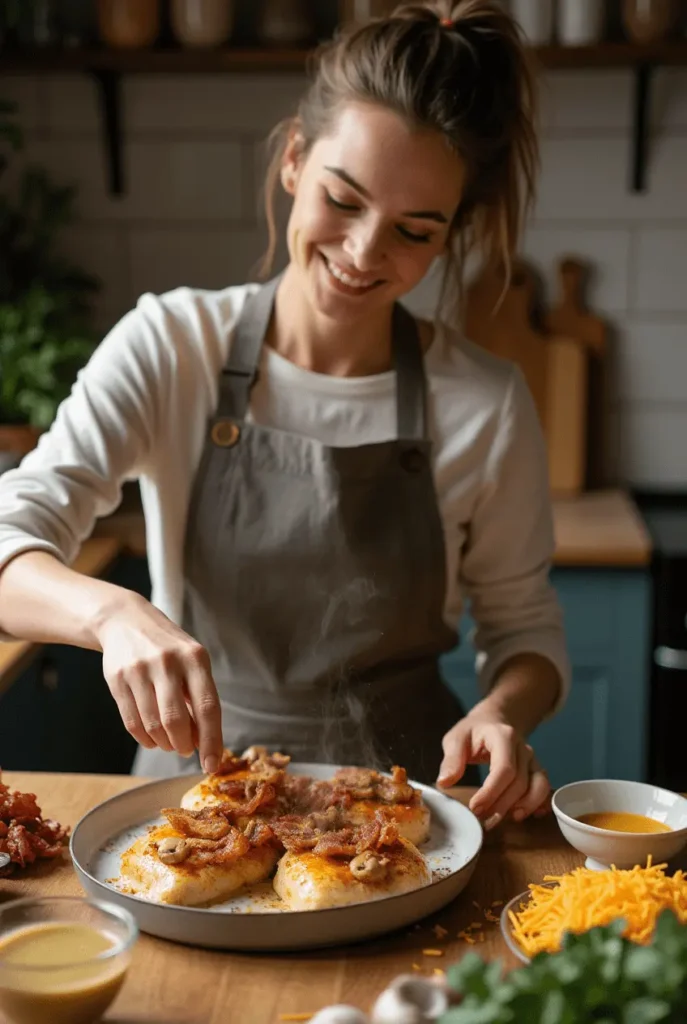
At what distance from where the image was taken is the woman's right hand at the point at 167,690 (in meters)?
1.22

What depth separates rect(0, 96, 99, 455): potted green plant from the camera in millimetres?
2604

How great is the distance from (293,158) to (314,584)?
590 mm

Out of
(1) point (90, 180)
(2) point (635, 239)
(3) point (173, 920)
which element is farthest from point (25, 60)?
(3) point (173, 920)

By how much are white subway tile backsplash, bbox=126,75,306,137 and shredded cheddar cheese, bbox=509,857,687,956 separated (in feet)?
7.85

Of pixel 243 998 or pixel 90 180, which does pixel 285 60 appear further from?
pixel 243 998

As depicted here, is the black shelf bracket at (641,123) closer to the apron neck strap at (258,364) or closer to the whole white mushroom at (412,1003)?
the apron neck strap at (258,364)

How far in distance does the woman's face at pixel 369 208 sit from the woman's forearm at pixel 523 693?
1.76 feet

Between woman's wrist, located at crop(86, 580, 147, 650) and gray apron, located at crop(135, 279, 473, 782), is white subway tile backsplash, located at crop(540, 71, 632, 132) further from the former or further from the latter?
woman's wrist, located at crop(86, 580, 147, 650)

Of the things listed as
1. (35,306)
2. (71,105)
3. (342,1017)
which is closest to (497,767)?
(342,1017)

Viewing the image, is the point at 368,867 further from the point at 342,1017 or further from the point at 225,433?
the point at 225,433

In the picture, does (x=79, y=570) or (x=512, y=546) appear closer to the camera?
(x=512, y=546)

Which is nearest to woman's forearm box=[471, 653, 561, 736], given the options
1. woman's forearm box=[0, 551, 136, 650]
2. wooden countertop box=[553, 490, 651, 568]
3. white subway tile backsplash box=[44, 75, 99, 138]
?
woman's forearm box=[0, 551, 136, 650]

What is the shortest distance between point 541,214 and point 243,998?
2418 mm

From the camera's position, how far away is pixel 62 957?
1.00 m
